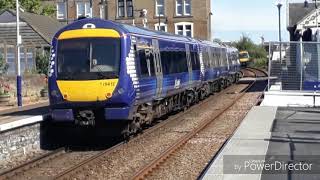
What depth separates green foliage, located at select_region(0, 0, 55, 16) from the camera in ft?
198

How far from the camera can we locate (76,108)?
48.6 feet

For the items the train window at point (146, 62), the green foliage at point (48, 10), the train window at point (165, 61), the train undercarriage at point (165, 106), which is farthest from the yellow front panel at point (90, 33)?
the green foliage at point (48, 10)

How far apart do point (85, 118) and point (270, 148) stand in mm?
4523

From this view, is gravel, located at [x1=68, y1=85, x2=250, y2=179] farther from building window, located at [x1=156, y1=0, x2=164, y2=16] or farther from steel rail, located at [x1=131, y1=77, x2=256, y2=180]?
building window, located at [x1=156, y1=0, x2=164, y2=16]

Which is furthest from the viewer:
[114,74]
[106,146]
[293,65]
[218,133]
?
[293,65]

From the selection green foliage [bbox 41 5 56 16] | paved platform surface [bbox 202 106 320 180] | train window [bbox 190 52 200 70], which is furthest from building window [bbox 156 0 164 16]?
paved platform surface [bbox 202 106 320 180]

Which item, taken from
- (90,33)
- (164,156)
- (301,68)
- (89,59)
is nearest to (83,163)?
(164,156)

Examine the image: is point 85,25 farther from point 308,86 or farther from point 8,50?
point 8,50

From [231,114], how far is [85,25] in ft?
28.2

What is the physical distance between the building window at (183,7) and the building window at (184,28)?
115 cm

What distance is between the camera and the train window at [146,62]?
1619 cm

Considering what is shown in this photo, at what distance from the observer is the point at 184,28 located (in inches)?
2707

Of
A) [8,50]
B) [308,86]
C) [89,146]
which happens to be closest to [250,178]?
[89,146]

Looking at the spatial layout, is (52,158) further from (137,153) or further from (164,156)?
(164,156)
